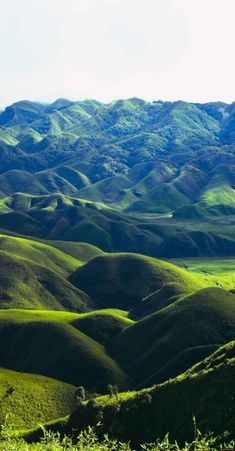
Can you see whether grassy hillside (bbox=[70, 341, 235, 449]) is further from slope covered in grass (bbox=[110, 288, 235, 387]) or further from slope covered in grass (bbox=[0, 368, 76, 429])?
slope covered in grass (bbox=[110, 288, 235, 387])

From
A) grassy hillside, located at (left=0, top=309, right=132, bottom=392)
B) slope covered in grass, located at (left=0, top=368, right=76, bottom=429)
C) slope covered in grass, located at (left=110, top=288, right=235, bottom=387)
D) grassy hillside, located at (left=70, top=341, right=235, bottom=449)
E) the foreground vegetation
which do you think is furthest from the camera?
grassy hillside, located at (left=0, top=309, right=132, bottom=392)

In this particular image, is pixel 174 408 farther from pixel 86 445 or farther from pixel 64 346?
pixel 64 346

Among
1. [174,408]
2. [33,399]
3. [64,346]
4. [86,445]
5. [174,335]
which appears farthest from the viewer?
[64,346]

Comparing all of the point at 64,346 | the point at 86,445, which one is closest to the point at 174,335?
the point at 64,346

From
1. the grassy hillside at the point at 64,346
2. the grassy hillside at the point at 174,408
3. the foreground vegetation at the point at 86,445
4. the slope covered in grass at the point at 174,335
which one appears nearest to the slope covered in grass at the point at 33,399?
the grassy hillside at the point at 64,346

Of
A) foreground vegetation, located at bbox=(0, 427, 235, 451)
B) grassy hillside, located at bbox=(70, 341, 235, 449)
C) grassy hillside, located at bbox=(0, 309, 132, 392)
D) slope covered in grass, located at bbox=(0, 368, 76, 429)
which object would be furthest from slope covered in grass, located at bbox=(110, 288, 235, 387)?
foreground vegetation, located at bbox=(0, 427, 235, 451)

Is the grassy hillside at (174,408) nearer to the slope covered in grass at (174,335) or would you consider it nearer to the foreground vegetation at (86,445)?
the slope covered in grass at (174,335)
